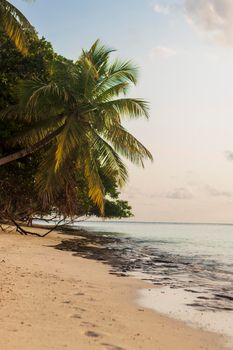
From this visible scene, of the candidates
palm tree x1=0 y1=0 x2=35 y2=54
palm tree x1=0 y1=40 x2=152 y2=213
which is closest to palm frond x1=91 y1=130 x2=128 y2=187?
palm tree x1=0 y1=40 x2=152 y2=213

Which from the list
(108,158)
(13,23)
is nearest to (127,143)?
(108,158)

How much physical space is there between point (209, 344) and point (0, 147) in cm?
1044

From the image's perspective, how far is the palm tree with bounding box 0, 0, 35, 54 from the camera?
13320 millimetres

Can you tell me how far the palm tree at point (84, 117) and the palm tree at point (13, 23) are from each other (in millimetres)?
1506

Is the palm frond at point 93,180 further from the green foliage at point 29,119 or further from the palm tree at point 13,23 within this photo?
the palm tree at point 13,23

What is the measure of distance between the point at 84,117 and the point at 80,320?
8.34 metres

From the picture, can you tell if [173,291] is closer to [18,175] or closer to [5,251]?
[18,175]

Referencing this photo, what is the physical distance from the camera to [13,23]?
43.9 ft

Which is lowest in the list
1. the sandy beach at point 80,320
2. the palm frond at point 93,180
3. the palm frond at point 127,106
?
the sandy beach at point 80,320

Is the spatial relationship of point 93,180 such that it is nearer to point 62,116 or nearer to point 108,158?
point 108,158

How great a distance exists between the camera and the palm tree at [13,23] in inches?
524

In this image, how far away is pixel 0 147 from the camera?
15.3 metres

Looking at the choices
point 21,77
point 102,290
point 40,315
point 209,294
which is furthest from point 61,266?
point 40,315

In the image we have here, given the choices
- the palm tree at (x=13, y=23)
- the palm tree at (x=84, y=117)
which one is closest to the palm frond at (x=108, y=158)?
the palm tree at (x=84, y=117)
